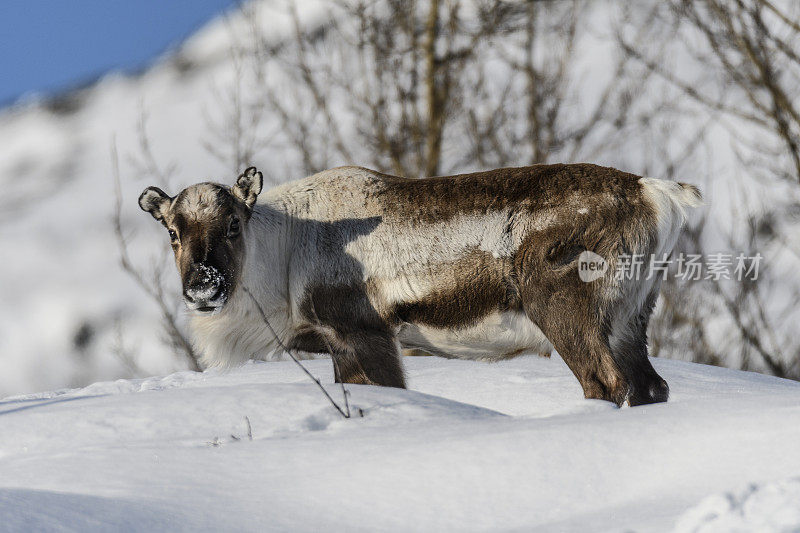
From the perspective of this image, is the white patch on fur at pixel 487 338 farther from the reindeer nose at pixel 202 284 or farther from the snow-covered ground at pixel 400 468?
the snow-covered ground at pixel 400 468

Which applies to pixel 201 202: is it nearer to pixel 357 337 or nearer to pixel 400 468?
pixel 357 337

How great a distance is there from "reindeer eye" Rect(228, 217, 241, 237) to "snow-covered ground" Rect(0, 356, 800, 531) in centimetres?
198

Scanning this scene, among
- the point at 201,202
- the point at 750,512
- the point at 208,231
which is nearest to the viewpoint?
the point at 750,512

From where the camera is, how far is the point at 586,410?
4551 millimetres

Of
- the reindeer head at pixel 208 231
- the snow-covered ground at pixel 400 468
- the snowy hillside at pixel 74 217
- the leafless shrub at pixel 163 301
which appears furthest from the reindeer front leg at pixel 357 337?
the snowy hillside at pixel 74 217

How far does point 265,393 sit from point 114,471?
1.40m

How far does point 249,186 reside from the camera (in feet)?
21.6

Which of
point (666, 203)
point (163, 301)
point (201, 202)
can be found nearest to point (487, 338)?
point (666, 203)

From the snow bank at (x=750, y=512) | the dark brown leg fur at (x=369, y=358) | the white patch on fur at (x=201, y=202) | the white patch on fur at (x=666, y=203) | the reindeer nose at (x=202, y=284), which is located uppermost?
the white patch on fur at (x=201, y=202)

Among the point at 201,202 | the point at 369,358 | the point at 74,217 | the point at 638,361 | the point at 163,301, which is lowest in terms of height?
the point at 638,361

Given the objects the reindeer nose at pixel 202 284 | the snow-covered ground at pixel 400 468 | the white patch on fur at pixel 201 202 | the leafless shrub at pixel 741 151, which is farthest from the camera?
the leafless shrub at pixel 741 151

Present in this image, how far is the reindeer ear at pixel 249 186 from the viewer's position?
6520 millimetres

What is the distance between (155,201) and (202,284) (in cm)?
103

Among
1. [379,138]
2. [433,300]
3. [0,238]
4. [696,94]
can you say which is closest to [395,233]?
[433,300]
